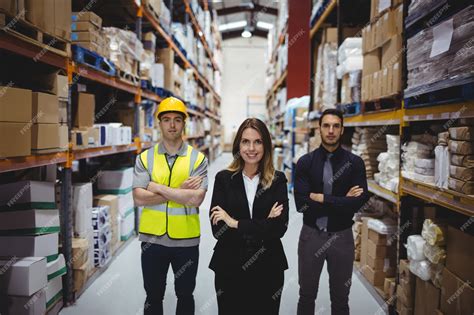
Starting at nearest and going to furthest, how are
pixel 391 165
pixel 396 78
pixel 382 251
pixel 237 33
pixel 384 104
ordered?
1. pixel 396 78
2. pixel 391 165
3. pixel 382 251
4. pixel 384 104
5. pixel 237 33

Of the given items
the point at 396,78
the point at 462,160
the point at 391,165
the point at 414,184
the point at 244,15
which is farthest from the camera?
the point at 244,15

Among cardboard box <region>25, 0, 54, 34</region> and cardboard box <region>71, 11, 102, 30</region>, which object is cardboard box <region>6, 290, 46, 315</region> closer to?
cardboard box <region>25, 0, 54, 34</region>

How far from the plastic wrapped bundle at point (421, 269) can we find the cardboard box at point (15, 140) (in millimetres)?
2955

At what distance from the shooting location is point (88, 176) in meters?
5.08

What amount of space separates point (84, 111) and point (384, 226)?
3176mm

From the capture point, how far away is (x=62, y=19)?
2.88m

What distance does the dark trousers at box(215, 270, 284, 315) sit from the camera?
1950 millimetres

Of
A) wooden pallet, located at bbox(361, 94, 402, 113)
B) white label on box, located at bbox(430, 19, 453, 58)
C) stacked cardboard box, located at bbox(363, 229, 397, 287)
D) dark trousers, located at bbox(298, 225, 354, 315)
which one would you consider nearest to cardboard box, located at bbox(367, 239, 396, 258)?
stacked cardboard box, located at bbox(363, 229, 397, 287)

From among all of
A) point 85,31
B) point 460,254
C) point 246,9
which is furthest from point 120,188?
point 246,9

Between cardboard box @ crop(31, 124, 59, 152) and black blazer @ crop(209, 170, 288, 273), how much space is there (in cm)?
145

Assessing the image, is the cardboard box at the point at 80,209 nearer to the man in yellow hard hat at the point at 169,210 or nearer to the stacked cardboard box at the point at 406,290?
the man in yellow hard hat at the point at 169,210

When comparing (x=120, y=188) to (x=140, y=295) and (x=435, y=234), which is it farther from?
(x=435, y=234)

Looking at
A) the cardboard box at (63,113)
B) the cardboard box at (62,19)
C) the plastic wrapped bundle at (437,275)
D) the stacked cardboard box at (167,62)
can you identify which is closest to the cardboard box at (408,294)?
the plastic wrapped bundle at (437,275)

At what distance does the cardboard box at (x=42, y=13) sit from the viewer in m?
2.52
